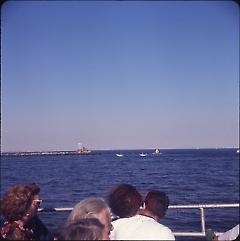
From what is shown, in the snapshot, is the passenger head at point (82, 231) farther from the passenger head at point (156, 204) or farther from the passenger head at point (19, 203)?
the passenger head at point (19, 203)

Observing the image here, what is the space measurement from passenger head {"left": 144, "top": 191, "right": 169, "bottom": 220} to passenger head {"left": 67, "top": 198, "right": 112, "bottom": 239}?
626mm

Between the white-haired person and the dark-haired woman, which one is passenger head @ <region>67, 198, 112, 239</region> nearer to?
the white-haired person

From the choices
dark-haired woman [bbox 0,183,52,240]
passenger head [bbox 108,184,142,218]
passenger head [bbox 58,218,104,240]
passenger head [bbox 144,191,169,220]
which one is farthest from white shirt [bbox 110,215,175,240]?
dark-haired woman [bbox 0,183,52,240]

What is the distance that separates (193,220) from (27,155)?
151125mm

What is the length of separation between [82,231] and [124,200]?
0.83 metres

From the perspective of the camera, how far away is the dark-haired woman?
2.78m

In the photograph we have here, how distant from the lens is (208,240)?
295 centimetres

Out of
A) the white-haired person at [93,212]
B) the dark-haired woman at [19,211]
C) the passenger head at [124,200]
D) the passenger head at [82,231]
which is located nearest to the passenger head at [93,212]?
the white-haired person at [93,212]

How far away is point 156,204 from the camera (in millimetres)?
2820

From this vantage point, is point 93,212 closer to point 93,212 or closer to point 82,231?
point 93,212

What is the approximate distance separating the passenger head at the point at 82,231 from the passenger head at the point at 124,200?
654mm

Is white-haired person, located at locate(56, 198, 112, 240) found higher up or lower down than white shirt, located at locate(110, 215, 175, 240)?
higher up

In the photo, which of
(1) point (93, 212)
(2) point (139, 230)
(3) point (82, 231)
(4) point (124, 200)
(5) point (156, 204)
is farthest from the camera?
(5) point (156, 204)

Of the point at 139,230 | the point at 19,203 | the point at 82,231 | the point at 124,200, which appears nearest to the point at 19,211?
the point at 19,203
